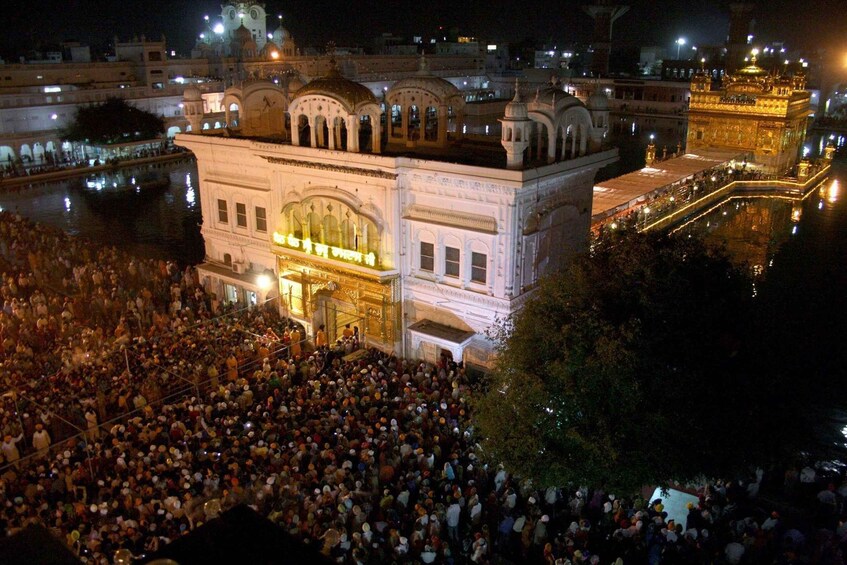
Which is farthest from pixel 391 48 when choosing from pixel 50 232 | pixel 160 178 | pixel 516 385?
pixel 516 385

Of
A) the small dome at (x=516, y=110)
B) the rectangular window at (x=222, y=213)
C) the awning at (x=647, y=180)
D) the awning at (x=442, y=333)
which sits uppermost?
the small dome at (x=516, y=110)

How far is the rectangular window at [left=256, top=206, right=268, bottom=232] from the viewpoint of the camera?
25844 millimetres

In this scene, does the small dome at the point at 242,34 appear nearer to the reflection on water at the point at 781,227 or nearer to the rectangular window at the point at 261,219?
the reflection on water at the point at 781,227

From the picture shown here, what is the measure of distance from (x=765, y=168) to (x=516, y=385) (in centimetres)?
4307

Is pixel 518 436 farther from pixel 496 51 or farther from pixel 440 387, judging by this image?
pixel 496 51

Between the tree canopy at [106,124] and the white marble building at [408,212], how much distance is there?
121 feet

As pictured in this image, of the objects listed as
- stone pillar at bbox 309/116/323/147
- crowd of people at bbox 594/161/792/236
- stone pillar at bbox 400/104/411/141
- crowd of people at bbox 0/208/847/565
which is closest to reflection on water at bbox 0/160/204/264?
stone pillar at bbox 400/104/411/141

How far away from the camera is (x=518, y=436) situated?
13.6 meters

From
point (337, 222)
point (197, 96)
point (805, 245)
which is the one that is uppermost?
point (197, 96)

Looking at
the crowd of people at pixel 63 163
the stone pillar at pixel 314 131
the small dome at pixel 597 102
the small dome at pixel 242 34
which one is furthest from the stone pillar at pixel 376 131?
the small dome at pixel 242 34

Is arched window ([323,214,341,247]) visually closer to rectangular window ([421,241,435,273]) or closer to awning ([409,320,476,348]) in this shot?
rectangular window ([421,241,435,273])

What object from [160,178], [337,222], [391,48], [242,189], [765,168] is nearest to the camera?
[337,222]

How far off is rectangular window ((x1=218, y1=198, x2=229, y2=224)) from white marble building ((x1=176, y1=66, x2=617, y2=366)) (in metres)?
0.59

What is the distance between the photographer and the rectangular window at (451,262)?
21.0 metres
